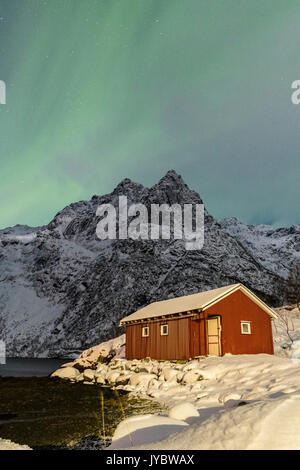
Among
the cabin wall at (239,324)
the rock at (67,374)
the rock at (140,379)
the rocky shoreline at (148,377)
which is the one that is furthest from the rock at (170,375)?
the rock at (67,374)

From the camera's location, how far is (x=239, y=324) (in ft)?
86.1

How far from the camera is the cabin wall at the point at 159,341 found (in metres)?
26.3

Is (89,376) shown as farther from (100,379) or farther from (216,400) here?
(216,400)

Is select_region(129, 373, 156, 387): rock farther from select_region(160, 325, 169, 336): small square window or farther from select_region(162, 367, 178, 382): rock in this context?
select_region(160, 325, 169, 336): small square window

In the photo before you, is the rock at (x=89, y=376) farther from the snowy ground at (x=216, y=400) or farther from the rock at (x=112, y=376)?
the rock at (x=112, y=376)

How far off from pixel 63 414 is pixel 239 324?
51.1ft

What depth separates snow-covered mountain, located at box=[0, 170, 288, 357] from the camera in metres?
A: 118

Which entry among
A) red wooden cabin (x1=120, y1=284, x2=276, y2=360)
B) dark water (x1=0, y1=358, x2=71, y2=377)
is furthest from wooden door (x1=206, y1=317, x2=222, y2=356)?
dark water (x1=0, y1=358, x2=71, y2=377)

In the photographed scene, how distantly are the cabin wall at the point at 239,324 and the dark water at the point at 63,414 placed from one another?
375 inches

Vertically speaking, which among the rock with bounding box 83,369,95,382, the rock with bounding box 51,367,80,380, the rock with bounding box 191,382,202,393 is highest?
the rock with bounding box 191,382,202,393

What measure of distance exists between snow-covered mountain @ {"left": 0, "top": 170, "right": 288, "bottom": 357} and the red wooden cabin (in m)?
82.0

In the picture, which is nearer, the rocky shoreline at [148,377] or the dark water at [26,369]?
the rocky shoreline at [148,377]

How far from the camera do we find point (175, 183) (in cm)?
17125
